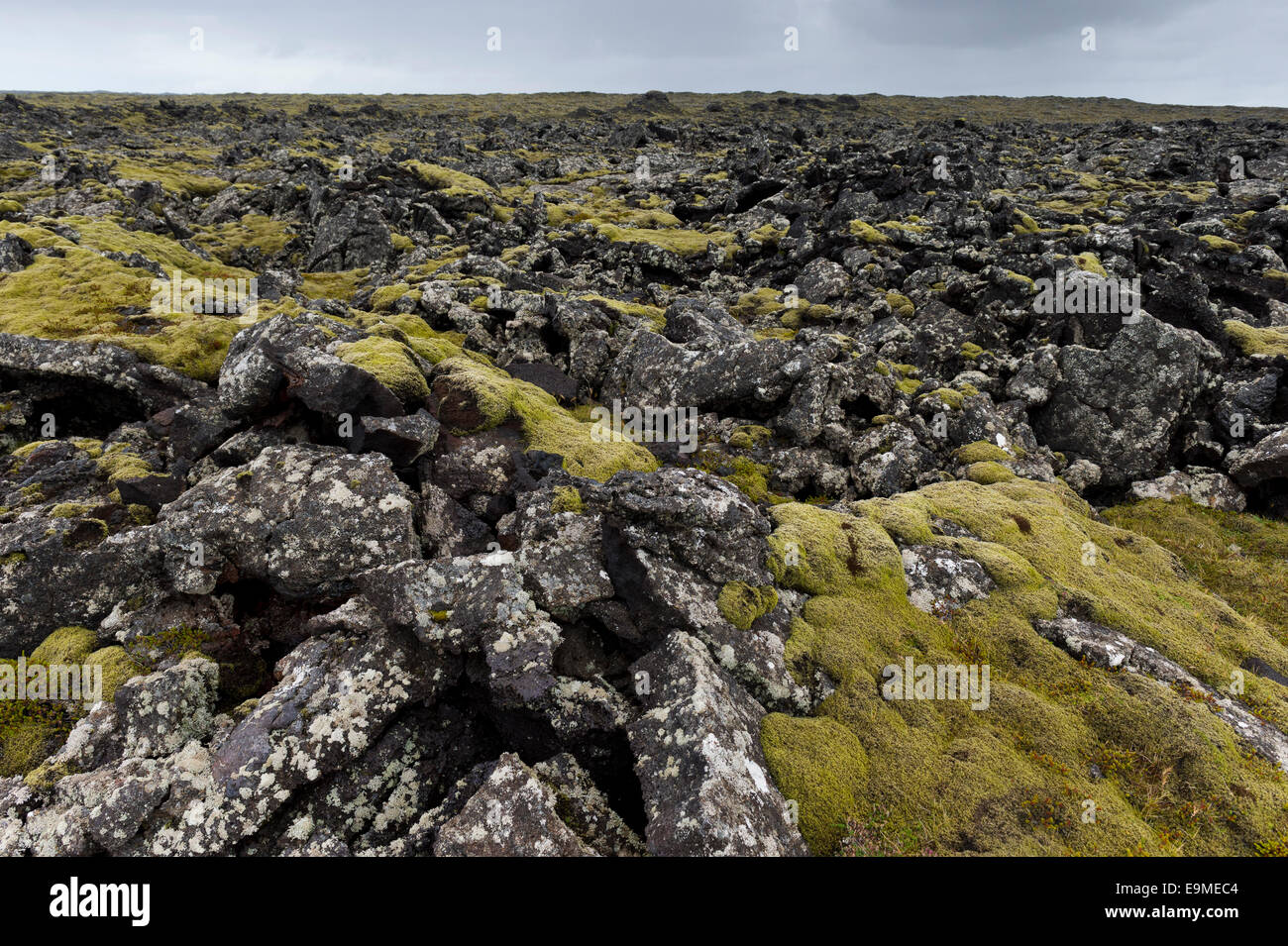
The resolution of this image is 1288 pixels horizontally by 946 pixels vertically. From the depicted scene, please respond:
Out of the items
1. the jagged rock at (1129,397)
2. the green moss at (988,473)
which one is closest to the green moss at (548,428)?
the green moss at (988,473)

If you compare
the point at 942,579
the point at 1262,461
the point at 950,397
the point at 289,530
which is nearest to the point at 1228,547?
the point at 1262,461

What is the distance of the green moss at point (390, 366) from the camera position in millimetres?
14523

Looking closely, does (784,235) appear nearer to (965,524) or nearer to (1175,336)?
(1175,336)

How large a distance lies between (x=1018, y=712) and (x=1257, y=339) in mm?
24729

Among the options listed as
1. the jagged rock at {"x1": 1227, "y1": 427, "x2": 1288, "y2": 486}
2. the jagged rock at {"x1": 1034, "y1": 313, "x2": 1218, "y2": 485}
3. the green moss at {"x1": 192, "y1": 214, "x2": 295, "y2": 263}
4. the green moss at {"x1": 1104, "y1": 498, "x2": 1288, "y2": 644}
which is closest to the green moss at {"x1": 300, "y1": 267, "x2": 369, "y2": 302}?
the green moss at {"x1": 192, "y1": 214, "x2": 295, "y2": 263}

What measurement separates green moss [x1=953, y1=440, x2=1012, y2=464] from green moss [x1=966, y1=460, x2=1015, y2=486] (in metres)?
0.67

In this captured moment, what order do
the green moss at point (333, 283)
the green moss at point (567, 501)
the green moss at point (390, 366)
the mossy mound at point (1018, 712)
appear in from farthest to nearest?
the green moss at point (333, 283) → the green moss at point (390, 366) → the green moss at point (567, 501) → the mossy mound at point (1018, 712)

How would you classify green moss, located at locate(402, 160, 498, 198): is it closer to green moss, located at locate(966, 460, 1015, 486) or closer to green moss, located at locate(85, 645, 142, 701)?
green moss, located at locate(966, 460, 1015, 486)

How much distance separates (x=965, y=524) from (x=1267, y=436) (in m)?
14.1

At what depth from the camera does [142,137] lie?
283ft

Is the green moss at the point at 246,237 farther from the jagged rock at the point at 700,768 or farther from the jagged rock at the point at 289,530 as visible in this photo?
the jagged rock at the point at 700,768

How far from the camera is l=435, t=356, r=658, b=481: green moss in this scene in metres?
14.8

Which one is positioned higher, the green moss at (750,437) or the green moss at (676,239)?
the green moss at (676,239)

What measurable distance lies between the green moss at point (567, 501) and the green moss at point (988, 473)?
41.2ft
